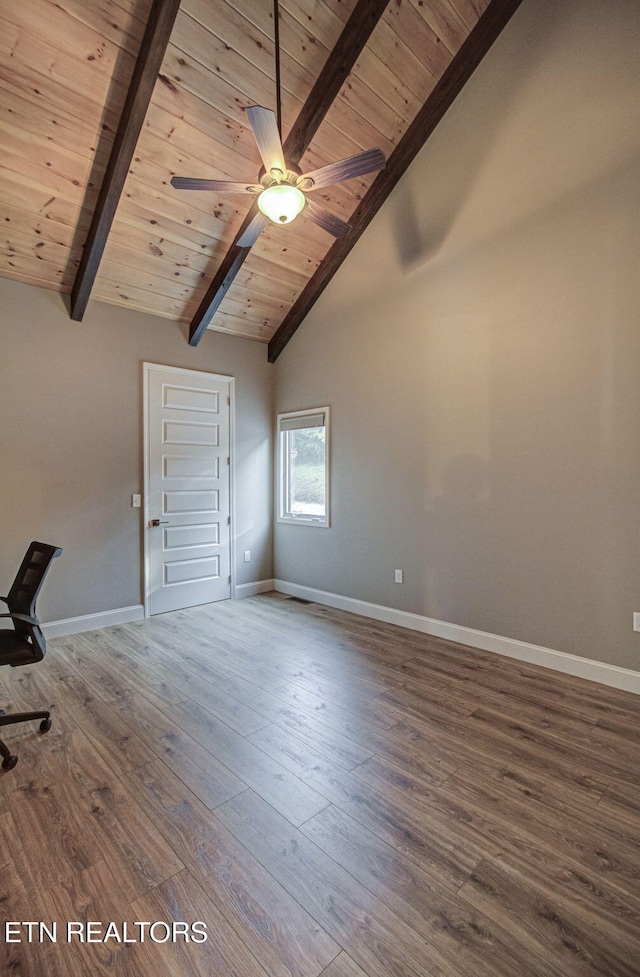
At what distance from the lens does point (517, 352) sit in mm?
3320

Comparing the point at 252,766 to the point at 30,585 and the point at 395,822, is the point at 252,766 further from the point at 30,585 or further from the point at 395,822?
the point at 30,585

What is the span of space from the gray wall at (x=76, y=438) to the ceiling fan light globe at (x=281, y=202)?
2.38m

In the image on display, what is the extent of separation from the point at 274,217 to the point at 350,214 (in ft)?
6.67

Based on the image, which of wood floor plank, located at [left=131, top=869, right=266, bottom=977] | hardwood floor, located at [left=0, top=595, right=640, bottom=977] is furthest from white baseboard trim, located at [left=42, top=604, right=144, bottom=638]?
wood floor plank, located at [left=131, top=869, right=266, bottom=977]

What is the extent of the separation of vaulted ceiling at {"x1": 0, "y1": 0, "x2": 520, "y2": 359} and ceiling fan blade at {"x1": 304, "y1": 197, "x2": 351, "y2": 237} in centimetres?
84

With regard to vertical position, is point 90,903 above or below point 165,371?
below

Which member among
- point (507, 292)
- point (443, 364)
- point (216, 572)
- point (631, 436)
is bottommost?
point (216, 572)

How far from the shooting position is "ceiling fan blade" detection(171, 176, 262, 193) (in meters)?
2.43

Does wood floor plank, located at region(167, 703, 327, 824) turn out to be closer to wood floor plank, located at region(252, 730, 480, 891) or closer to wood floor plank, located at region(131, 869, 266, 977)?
wood floor plank, located at region(252, 730, 480, 891)

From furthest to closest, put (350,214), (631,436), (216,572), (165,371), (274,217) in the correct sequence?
1. (216,572)
2. (165,371)
3. (350,214)
4. (631,436)
5. (274,217)

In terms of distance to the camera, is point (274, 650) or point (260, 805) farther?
point (274, 650)

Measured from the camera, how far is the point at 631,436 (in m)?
2.83

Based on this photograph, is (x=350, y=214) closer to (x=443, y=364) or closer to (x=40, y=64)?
(x=443, y=364)

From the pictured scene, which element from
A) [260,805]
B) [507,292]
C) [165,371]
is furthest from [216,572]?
[507,292]
